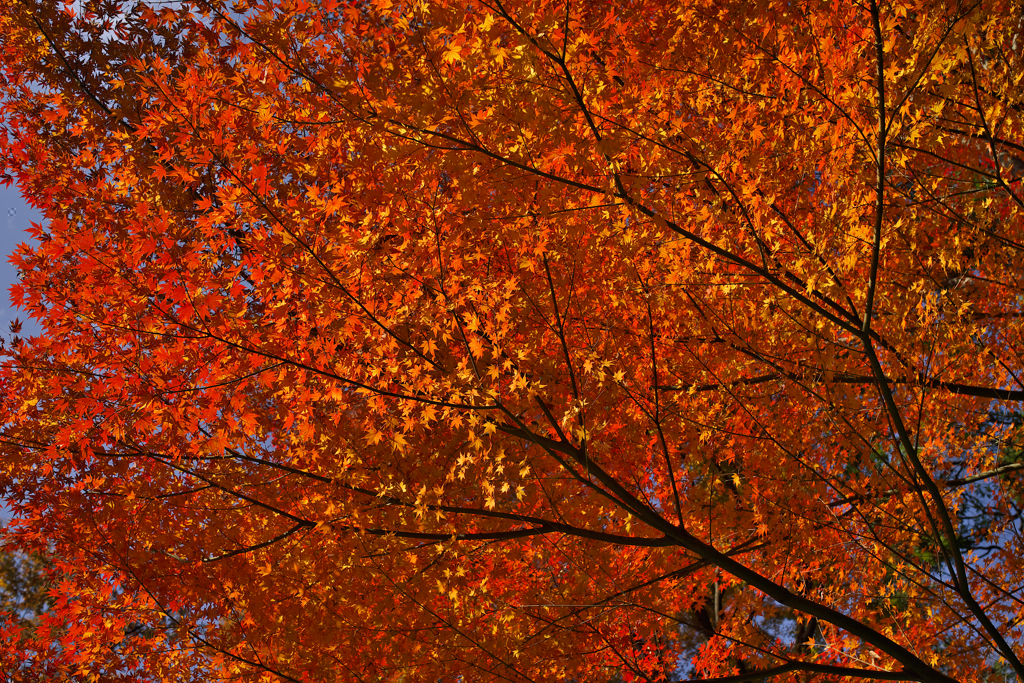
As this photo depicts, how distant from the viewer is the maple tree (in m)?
3.32

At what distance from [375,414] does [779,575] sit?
4.84 meters

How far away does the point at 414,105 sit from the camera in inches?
110

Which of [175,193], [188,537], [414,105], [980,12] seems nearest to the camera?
[414,105]

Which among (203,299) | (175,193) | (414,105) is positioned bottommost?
(203,299)

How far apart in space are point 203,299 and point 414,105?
5.45 ft

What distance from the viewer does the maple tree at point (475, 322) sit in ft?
10.9

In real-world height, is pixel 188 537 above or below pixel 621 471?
below

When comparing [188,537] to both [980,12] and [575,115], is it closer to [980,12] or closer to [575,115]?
[575,115]

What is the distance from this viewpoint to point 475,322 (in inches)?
142

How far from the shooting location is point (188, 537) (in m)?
4.28

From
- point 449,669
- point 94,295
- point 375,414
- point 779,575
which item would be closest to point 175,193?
point 94,295

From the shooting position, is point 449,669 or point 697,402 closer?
point 449,669

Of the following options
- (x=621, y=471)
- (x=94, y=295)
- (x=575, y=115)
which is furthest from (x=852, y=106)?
(x=94, y=295)

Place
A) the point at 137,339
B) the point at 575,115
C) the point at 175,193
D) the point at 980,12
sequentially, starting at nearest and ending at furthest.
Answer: the point at 980,12 → the point at 575,115 → the point at 137,339 → the point at 175,193
